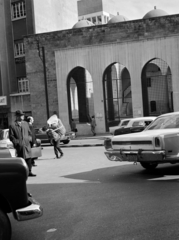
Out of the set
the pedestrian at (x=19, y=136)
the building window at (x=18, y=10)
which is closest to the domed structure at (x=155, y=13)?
the building window at (x=18, y=10)

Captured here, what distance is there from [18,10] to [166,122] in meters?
32.5

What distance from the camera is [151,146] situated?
911 cm

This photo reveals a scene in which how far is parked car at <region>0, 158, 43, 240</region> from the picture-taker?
4.35 meters

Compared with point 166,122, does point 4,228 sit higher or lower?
lower

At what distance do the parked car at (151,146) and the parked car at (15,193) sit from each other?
16.0 ft

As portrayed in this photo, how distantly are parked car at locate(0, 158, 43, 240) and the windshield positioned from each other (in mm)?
6084

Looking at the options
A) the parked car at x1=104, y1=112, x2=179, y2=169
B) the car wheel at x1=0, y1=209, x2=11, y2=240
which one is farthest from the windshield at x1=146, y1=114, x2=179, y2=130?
Answer: the car wheel at x1=0, y1=209, x2=11, y2=240

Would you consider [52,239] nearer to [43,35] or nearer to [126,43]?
[126,43]

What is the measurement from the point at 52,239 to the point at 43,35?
31.2 meters

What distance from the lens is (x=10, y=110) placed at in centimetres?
3862

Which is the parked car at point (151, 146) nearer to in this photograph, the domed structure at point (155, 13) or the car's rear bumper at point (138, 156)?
the car's rear bumper at point (138, 156)

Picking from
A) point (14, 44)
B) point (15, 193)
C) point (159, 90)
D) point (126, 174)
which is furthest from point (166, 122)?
point (159, 90)

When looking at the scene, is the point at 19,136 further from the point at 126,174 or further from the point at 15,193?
the point at 15,193

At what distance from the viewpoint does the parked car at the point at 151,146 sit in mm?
8891
